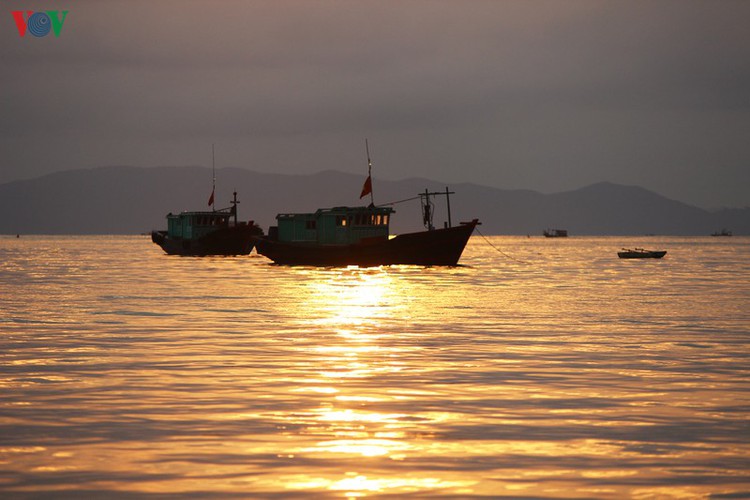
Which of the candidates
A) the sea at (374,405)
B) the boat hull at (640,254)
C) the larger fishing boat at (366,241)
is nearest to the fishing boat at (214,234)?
the larger fishing boat at (366,241)

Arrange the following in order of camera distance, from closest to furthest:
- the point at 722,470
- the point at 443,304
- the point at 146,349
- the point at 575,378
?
the point at 722,470
the point at 575,378
the point at 146,349
the point at 443,304

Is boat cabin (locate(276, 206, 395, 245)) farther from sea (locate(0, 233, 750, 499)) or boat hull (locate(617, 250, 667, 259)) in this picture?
boat hull (locate(617, 250, 667, 259))

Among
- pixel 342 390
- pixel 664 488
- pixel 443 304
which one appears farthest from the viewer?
pixel 443 304

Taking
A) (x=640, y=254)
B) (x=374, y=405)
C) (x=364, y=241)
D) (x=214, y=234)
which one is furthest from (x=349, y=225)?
(x=374, y=405)

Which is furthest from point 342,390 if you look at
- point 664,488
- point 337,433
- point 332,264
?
point 332,264

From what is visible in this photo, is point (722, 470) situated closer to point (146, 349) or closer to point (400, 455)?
point (400, 455)

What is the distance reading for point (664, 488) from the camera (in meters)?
10.5

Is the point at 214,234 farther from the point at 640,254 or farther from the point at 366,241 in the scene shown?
the point at 640,254

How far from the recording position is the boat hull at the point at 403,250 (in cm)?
7381

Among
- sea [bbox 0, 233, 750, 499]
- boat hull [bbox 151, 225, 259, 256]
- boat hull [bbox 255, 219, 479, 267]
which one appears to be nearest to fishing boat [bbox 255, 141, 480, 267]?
boat hull [bbox 255, 219, 479, 267]

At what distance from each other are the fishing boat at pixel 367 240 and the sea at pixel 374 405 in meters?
39.1

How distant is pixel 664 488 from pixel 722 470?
1.19m

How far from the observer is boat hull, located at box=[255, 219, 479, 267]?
73812 mm

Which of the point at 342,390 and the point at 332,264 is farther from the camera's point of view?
the point at 332,264
